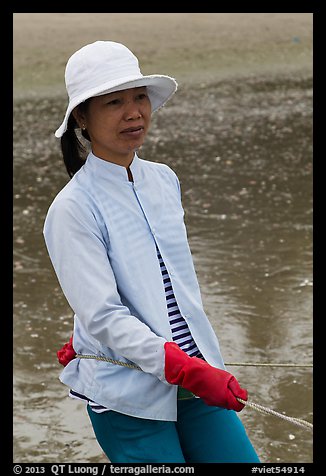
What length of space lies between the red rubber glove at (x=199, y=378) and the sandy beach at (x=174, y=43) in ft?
37.4

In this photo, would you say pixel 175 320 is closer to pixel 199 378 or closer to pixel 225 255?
pixel 199 378

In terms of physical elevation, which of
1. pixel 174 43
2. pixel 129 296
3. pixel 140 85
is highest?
pixel 140 85

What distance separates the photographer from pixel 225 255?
6.91 metres

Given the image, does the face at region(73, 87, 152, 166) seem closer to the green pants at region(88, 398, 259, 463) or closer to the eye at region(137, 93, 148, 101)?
the eye at region(137, 93, 148, 101)

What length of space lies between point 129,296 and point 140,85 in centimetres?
54

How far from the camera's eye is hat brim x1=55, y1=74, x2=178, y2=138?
93.5 inches

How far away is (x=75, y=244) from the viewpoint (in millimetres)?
2334

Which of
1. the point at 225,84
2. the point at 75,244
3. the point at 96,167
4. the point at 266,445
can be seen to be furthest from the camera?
the point at 225,84

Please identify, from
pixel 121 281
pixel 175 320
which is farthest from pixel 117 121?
pixel 175 320

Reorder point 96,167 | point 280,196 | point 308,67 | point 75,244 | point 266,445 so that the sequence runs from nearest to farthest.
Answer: point 75,244
point 96,167
point 266,445
point 280,196
point 308,67

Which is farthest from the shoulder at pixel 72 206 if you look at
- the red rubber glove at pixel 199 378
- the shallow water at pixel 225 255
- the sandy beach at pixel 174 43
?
the sandy beach at pixel 174 43
